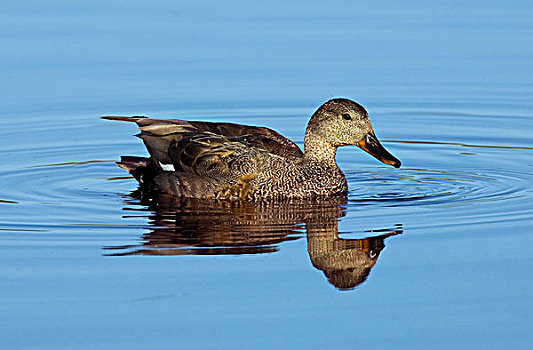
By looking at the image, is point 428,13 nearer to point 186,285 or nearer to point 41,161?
point 41,161

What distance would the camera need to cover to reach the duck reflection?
356 inches

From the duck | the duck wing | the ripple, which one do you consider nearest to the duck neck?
the duck

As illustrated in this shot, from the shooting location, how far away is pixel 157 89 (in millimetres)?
15547

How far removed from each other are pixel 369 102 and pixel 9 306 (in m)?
8.10

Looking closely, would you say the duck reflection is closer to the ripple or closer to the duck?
the duck

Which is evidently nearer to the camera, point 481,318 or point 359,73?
point 481,318

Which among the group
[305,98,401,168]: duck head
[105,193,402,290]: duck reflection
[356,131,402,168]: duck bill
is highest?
[305,98,401,168]: duck head

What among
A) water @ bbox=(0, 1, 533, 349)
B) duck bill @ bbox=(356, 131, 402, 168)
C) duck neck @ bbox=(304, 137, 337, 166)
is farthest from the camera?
duck neck @ bbox=(304, 137, 337, 166)

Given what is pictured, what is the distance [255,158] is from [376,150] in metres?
1.21

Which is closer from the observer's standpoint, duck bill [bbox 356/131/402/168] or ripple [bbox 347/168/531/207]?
ripple [bbox 347/168/531/207]

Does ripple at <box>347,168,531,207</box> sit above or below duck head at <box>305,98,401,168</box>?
below

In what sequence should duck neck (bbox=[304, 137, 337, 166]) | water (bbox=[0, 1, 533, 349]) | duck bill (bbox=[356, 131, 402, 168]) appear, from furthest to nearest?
duck neck (bbox=[304, 137, 337, 166]) → duck bill (bbox=[356, 131, 402, 168]) → water (bbox=[0, 1, 533, 349])

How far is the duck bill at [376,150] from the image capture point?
11.5 meters

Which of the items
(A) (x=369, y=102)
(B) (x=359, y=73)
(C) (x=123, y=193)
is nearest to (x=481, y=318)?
(C) (x=123, y=193)
